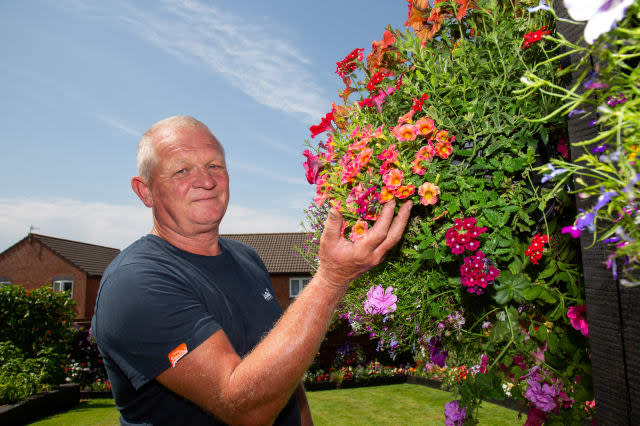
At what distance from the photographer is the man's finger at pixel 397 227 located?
1.57 meters

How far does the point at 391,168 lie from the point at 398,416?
9839mm

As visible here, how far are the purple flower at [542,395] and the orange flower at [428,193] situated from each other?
0.89 metres

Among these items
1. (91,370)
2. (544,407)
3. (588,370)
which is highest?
(588,370)

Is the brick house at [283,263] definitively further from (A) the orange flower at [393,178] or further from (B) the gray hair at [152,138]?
(A) the orange flower at [393,178]

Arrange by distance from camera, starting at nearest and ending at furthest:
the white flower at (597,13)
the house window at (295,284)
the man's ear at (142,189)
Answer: the white flower at (597,13)
the man's ear at (142,189)
the house window at (295,284)

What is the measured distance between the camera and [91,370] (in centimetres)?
1448

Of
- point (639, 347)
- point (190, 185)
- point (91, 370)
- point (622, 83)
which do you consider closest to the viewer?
point (622, 83)

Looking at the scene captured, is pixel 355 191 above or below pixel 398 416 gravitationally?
above

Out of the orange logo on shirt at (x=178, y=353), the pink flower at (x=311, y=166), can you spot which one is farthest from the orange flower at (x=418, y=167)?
the orange logo on shirt at (x=178, y=353)

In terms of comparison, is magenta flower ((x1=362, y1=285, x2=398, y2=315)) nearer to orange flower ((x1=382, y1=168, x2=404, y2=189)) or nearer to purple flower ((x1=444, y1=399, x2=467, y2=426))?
purple flower ((x1=444, y1=399, x2=467, y2=426))

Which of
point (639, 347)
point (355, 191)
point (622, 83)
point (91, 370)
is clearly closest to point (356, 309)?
point (355, 191)

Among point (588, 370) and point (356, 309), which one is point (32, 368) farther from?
point (588, 370)

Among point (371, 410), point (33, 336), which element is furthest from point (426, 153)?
point (33, 336)

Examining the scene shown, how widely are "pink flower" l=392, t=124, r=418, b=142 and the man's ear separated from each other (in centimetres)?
148
